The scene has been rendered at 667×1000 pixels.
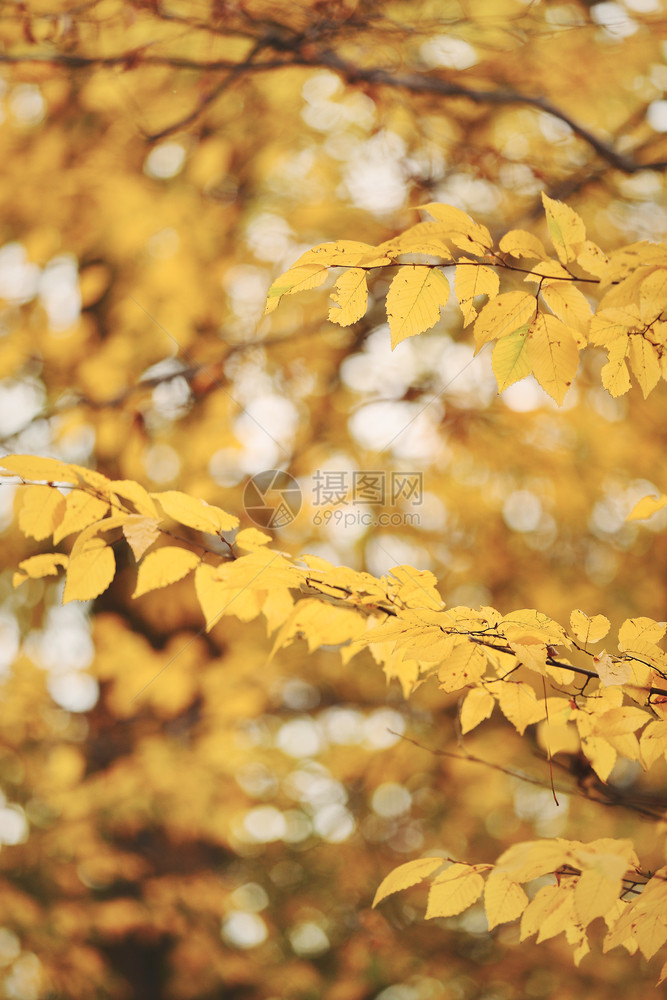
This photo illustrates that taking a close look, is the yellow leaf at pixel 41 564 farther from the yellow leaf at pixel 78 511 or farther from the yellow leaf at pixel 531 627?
the yellow leaf at pixel 531 627

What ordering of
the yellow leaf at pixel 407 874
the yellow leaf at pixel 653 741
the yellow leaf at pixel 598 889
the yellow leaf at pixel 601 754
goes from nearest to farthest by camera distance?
the yellow leaf at pixel 598 889 < the yellow leaf at pixel 407 874 < the yellow leaf at pixel 653 741 < the yellow leaf at pixel 601 754

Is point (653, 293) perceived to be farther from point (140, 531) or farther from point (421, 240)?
point (140, 531)

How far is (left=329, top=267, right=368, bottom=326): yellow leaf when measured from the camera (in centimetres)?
108

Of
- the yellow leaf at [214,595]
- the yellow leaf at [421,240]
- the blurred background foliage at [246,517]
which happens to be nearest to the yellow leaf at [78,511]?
the yellow leaf at [214,595]

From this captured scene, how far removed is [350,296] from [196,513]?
0.47m

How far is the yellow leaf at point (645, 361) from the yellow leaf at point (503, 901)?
2.85ft

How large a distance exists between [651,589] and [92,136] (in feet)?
12.9

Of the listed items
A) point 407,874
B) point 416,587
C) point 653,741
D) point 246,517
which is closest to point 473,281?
point 416,587

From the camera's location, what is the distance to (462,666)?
1.15 m

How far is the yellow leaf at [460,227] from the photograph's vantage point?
901 mm

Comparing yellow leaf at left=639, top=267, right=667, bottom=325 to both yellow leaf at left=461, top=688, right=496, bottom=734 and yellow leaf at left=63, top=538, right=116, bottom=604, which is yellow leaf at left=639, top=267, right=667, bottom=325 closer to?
yellow leaf at left=461, top=688, right=496, bottom=734

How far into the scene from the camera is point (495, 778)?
3670 mm

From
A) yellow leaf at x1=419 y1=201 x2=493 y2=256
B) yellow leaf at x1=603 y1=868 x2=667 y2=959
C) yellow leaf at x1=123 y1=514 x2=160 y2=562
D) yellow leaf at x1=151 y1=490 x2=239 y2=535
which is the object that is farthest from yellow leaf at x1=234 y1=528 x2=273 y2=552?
yellow leaf at x1=603 y1=868 x2=667 y2=959

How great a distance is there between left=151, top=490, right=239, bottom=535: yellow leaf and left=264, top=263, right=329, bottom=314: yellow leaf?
14.1 inches
